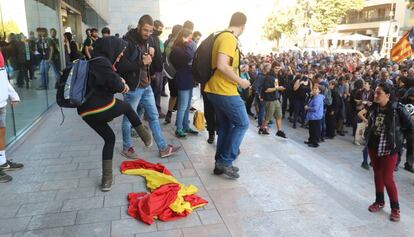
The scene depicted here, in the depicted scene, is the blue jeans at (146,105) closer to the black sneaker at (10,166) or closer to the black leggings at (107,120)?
the black leggings at (107,120)

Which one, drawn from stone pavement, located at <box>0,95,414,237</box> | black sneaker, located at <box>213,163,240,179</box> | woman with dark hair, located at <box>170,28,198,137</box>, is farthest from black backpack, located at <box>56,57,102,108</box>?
woman with dark hair, located at <box>170,28,198,137</box>

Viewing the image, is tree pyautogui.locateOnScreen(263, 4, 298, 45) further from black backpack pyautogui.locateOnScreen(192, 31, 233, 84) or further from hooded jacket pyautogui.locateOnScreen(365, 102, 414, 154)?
black backpack pyautogui.locateOnScreen(192, 31, 233, 84)

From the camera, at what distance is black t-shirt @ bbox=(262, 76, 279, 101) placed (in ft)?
29.7

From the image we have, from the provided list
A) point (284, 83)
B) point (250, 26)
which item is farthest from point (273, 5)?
point (284, 83)

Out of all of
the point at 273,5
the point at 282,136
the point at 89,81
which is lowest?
the point at 282,136

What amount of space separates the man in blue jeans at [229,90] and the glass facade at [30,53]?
3381 mm

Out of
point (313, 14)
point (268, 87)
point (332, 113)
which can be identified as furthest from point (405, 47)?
point (313, 14)

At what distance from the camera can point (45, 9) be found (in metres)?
9.29

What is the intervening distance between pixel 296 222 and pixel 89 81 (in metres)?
2.42

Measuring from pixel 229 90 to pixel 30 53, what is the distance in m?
5.07

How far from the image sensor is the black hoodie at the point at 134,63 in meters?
4.52

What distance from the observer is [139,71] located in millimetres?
4707

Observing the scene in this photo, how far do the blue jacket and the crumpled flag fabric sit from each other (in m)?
5.78

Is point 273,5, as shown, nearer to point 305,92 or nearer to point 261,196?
point 305,92
